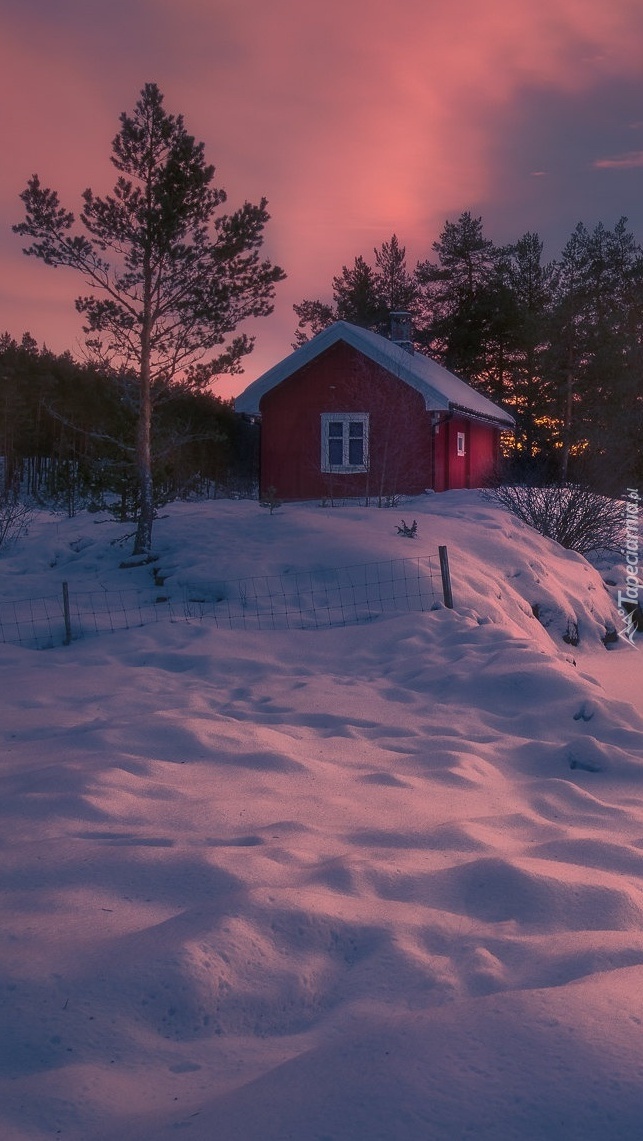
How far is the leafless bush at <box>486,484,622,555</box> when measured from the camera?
1650cm

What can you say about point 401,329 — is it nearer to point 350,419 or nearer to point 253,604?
point 350,419

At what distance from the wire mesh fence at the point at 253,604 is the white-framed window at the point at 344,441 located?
12.4m

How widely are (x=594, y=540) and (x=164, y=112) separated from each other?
404 inches

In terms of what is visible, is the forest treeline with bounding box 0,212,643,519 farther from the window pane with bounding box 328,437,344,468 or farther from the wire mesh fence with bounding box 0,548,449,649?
the wire mesh fence with bounding box 0,548,449,649

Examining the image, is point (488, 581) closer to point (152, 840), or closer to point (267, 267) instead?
point (267, 267)

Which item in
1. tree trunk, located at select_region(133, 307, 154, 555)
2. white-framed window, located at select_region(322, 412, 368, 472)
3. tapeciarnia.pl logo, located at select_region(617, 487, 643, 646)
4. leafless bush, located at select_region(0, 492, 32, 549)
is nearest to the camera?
tree trunk, located at select_region(133, 307, 154, 555)

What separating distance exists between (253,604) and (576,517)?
7624 millimetres

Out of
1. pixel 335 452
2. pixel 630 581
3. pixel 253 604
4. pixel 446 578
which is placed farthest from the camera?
pixel 335 452

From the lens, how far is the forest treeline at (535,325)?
119ft

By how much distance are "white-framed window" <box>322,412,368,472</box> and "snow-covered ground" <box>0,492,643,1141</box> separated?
15.4m

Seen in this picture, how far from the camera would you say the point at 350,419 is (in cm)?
2475

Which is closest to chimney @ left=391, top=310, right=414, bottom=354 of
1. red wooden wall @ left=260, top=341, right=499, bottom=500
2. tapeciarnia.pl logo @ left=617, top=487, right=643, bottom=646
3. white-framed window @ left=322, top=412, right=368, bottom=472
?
red wooden wall @ left=260, top=341, right=499, bottom=500

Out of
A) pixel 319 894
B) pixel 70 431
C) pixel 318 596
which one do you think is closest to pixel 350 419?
pixel 318 596

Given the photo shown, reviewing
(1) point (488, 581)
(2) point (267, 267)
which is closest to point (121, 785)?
(1) point (488, 581)
